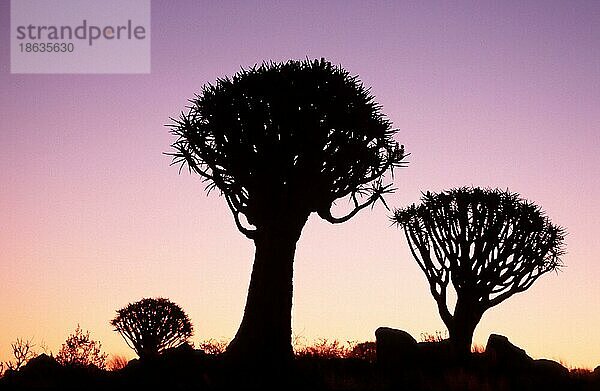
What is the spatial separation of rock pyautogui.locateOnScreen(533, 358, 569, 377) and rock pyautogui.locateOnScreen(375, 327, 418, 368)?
3441 millimetres

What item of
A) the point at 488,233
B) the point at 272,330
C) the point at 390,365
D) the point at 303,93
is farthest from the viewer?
the point at 488,233

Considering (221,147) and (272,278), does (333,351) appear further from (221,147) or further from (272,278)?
(221,147)

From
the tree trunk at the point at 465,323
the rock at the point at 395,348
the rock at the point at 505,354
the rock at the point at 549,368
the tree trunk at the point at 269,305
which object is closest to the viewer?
the tree trunk at the point at 269,305

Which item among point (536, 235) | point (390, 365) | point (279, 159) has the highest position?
point (279, 159)

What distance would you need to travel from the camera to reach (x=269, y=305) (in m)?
16.4

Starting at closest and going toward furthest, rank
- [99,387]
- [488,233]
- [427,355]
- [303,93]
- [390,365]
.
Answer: [99,387] → [303,93] → [390,365] → [427,355] → [488,233]

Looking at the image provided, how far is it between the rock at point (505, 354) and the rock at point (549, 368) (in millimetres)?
243

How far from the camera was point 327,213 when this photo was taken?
17.7m

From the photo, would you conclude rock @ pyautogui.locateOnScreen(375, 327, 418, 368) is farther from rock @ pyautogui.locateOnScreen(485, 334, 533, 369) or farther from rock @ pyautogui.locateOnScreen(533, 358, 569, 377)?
rock @ pyautogui.locateOnScreen(533, 358, 569, 377)

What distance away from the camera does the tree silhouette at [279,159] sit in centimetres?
1664

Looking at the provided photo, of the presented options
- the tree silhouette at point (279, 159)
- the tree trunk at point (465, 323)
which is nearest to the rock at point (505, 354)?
the tree trunk at point (465, 323)

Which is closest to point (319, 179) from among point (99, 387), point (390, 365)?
point (390, 365)

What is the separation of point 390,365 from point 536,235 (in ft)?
23.8

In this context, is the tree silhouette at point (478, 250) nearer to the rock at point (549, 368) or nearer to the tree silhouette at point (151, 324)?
the rock at point (549, 368)
